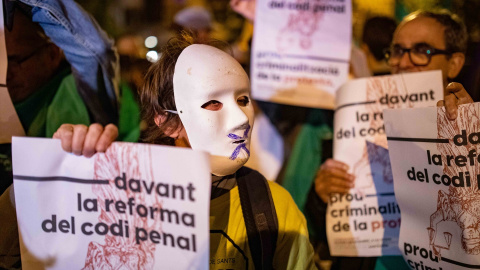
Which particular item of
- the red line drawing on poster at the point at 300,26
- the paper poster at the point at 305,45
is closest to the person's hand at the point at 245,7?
the paper poster at the point at 305,45

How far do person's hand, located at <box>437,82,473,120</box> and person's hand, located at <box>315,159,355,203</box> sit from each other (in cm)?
88

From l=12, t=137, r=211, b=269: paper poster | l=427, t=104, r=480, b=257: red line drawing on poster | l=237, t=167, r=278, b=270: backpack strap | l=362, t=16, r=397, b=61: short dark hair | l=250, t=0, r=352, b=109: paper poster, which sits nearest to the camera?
l=12, t=137, r=211, b=269: paper poster

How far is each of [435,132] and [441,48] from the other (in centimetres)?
106

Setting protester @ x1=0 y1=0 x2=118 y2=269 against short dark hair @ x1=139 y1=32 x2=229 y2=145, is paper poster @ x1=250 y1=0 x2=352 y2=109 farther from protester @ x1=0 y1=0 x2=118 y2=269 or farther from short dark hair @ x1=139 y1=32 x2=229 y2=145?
short dark hair @ x1=139 y1=32 x2=229 y2=145

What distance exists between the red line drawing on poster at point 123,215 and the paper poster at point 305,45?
186cm

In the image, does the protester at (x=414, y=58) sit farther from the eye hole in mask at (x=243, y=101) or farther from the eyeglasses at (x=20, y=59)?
the eyeglasses at (x=20, y=59)

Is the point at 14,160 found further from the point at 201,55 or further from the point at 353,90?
the point at 353,90

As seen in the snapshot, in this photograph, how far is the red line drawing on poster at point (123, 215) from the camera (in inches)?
62.9

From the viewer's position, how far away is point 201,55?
69.6 inches

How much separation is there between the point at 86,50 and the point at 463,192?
1.88m

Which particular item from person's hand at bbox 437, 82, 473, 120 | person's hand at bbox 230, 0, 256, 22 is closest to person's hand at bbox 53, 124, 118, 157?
person's hand at bbox 437, 82, 473, 120

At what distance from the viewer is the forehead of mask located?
1.72 m

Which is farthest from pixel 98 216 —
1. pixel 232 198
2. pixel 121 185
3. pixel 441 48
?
pixel 441 48

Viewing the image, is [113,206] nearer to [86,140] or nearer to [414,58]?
[86,140]
